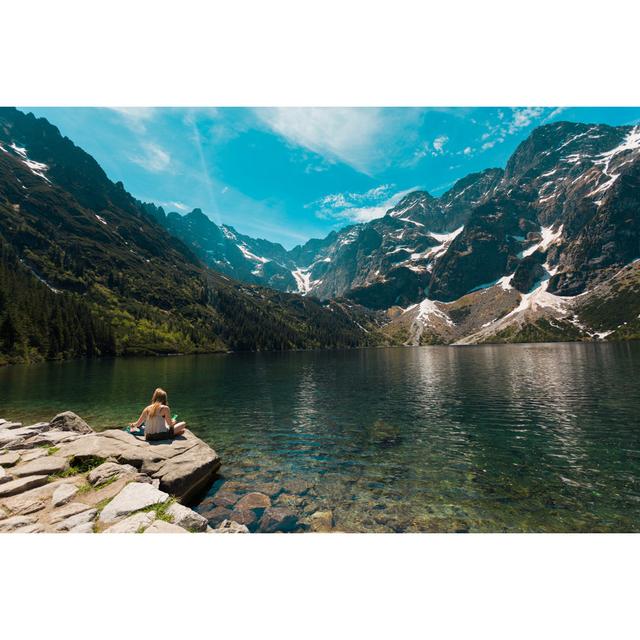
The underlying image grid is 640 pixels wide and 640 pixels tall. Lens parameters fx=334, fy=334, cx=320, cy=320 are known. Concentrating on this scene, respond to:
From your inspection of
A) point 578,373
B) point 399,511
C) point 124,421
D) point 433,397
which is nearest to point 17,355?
point 124,421

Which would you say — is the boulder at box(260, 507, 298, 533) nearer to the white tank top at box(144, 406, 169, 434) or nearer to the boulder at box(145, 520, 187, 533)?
the boulder at box(145, 520, 187, 533)

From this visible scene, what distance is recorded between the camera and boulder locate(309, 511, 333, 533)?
13961 mm

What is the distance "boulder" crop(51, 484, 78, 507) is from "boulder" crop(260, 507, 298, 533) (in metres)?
7.37

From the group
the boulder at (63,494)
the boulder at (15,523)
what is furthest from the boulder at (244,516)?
the boulder at (15,523)

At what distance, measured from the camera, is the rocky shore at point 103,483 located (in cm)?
1058

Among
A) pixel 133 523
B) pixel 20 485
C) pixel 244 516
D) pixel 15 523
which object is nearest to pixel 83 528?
pixel 133 523

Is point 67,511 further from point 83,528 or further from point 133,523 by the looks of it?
point 133,523

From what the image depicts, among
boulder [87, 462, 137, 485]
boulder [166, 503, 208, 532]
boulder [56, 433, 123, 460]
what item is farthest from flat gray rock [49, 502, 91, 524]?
boulder [56, 433, 123, 460]

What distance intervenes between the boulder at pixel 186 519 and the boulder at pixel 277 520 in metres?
3.36

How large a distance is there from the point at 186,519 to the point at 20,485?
7.44 meters

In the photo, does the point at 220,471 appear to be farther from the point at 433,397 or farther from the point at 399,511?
the point at 433,397

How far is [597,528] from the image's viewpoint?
13.9 metres

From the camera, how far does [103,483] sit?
13758 millimetres

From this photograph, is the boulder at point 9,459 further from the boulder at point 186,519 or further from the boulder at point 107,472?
the boulder at point 186,519
